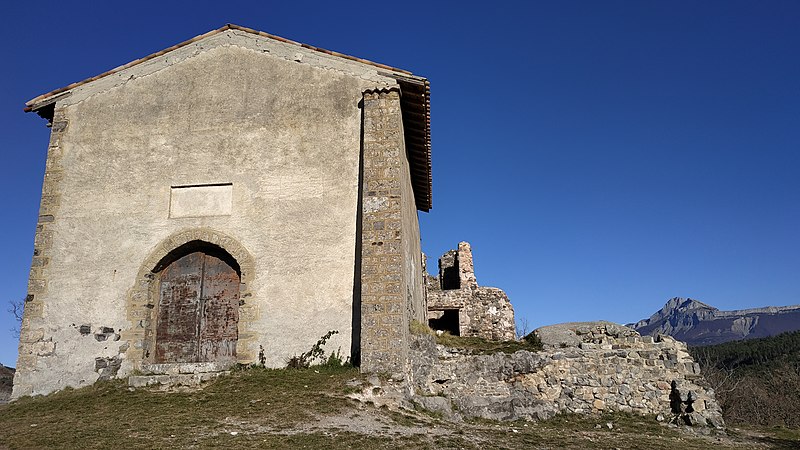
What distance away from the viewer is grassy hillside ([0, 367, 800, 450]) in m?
6.89

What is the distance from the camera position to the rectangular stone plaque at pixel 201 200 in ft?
35.0

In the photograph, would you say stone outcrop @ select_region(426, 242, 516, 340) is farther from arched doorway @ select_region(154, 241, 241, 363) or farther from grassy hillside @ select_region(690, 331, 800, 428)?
arched doorway @ select_region(154, 241, 241, 363)

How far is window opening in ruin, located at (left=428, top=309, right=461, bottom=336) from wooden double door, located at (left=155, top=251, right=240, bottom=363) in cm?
1208

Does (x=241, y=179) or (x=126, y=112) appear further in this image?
(x=126, y=112)

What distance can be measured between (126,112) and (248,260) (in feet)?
14.0

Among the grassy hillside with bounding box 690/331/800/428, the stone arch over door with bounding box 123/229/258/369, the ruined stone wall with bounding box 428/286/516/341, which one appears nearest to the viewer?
the stone arch over door with bounding box 123/229/258/369

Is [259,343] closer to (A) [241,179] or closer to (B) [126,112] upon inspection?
(A) [241,179]

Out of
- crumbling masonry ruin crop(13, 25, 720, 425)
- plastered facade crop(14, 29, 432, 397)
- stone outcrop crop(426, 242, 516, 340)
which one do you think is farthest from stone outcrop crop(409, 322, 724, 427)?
stone outcrop crop(426, 242, 516, 340)

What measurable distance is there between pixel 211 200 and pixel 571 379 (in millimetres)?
7801

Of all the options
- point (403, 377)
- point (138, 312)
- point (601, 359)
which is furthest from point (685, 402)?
point (138, 312)

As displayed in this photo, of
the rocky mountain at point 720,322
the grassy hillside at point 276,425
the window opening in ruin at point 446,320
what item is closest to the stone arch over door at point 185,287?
the grassy hillside at point 276,425

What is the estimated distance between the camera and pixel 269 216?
10445 mm

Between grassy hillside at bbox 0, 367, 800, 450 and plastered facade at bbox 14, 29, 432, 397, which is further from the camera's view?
plastered facade at bbox 14, 29, 432, 397

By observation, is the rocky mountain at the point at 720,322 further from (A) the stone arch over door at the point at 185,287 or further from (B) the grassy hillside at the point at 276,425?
(A) the stone arch over door at the point at 185,287
